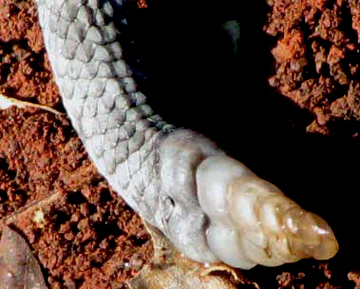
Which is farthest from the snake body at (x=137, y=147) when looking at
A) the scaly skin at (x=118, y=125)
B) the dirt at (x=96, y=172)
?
the dirt at (x=96, y=172)

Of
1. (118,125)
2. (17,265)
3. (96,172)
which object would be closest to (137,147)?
(118,125)

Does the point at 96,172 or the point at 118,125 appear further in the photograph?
the point at 96,172

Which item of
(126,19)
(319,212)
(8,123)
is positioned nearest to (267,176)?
(319,212)

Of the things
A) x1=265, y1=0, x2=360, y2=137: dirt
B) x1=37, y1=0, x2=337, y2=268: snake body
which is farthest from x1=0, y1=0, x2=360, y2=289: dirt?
x1=37, y1=0, x2=337, y2=268: snake body

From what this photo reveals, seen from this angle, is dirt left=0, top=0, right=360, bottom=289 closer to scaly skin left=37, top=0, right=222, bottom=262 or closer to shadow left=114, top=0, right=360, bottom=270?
shadow left=114, top=0, right=360, bottom=270

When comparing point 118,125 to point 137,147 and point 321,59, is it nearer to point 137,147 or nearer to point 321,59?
point 137,147

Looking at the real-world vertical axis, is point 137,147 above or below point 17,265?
above
